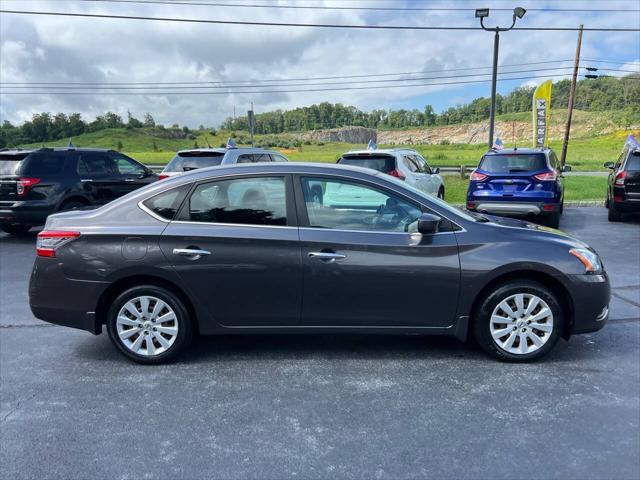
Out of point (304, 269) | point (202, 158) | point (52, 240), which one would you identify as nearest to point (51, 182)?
point (202, 158)

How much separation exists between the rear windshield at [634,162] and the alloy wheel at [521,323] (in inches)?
331

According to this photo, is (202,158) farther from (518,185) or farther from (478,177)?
(518,185)

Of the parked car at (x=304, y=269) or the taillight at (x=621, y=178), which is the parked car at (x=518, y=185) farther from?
the parked car at (x=304, y=269)

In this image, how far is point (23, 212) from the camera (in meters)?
9.36

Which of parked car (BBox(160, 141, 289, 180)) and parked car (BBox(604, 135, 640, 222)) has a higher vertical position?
parked car (BBox(160, 141, 289, 180))

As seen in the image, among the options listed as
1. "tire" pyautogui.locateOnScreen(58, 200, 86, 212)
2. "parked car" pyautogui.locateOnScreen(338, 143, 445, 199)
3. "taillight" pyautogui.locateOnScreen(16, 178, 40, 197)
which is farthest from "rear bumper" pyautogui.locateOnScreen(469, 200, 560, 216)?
"taillight" pyautogui.locateOnScreen(16, 178, 40, 197)

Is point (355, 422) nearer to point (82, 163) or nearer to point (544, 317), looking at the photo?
point (544, 317)

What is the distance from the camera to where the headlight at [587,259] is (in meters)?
4.00

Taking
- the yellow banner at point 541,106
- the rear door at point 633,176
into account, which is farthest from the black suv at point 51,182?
the yellow banner at point 541,106

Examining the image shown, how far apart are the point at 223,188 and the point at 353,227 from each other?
111 centimetres

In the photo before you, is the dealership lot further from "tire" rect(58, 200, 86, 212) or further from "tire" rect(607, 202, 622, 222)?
"tire" rect(607, 202, 622, 222)

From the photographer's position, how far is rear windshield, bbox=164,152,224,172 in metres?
11.0

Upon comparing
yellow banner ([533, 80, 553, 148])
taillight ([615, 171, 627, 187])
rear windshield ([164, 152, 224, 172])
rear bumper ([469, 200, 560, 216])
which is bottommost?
rear bumper ([469, 200, 560, 216])

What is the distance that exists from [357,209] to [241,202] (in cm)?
94
